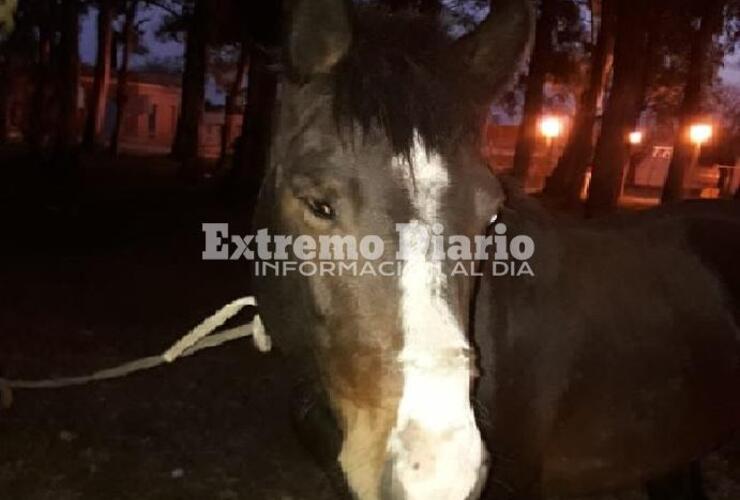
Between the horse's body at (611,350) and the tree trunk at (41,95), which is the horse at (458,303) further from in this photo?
the tree trunk at (41,95)

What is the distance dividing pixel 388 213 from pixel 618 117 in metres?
14.2

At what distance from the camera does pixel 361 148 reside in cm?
242

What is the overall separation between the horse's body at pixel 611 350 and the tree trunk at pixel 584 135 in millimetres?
18284

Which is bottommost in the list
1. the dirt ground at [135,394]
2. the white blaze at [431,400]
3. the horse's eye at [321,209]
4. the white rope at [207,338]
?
the dirt ground at [135,394]

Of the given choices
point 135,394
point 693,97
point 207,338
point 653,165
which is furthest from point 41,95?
point 653,165

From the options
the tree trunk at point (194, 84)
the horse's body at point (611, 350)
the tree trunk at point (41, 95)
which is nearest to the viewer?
the horse's body at point (611, 350)

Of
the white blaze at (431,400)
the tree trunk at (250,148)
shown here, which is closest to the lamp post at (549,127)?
the tree trunk at (250,148)

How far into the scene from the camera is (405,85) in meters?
2.53

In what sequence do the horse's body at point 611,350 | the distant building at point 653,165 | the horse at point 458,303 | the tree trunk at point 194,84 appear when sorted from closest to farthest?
the horse at point 458,303 → the horse's body at point 611,350 → the tree trunk at point 194,84 → the distant building at point 653,165

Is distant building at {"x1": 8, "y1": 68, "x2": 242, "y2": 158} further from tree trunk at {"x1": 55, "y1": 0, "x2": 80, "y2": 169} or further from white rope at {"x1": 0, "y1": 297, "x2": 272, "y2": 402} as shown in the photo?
white rope at {"x1": 0, "y1": 297, "x2": 272, "y2": 402}

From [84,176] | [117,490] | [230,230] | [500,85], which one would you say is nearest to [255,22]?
[500,85]

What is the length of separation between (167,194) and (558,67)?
15422mm

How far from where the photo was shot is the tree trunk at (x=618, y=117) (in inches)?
609

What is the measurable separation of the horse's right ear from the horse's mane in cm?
5
